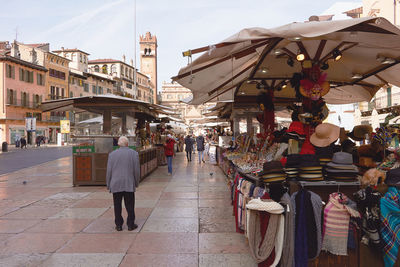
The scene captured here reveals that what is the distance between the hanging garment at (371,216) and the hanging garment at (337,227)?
15 cm

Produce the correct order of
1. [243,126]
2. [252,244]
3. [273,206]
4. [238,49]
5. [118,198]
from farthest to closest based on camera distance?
1. [243,126]
2. [118,198]
3. [238,49]
4. [252,244]
5. [273,206]

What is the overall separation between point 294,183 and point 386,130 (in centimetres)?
236

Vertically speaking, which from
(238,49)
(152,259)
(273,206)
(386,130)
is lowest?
(152,259)

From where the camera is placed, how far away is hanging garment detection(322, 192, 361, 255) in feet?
12.3

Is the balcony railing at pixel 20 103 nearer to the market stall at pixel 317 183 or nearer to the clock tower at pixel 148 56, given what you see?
the market stall at pixel 317 183

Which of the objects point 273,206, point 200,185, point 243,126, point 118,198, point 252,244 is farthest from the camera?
point 243,126

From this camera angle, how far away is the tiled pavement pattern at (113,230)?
449 cm

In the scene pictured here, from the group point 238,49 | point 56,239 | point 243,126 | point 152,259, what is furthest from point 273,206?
point 243,126

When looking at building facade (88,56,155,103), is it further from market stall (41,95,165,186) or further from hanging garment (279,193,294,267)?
hanging garment (279,193,294,267)

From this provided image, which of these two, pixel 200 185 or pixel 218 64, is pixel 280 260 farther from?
pixel 200 185

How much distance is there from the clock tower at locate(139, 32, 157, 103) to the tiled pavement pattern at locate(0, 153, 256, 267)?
92.1 metres

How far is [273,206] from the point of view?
12.1 ft

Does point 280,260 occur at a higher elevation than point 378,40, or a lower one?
lower

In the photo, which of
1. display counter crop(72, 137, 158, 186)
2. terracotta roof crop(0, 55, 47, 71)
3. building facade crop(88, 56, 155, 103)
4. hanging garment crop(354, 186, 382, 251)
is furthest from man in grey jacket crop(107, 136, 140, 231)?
building facade crop(88, 56, 155, 103)
